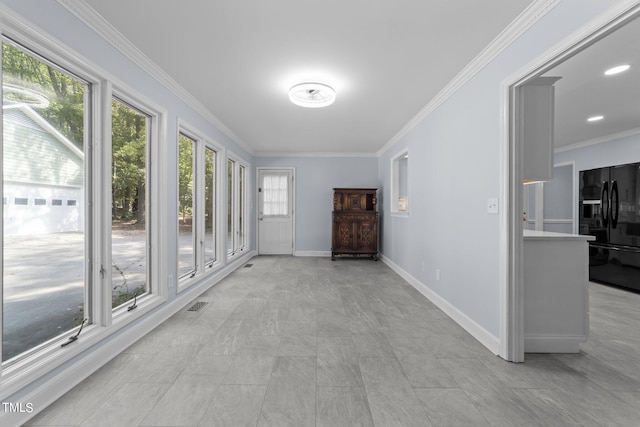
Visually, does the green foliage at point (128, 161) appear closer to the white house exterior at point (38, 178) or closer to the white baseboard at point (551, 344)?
the white house exterior at point (38, 178)

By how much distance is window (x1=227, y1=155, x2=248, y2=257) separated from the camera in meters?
5.44

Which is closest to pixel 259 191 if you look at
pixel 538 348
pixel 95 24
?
pixel 95 24

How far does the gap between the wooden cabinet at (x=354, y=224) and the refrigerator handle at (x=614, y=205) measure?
3.81 meters

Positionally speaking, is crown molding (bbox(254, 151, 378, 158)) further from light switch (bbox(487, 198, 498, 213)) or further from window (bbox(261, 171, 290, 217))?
light switch (bbox(487, 198, 498, 213))

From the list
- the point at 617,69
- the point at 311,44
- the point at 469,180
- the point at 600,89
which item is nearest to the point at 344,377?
the point at 469,180

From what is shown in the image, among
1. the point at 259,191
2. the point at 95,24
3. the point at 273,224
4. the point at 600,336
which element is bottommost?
the point at 600,336

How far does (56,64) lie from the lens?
1809mm

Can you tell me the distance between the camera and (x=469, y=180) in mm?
2705

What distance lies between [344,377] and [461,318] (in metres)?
1.51

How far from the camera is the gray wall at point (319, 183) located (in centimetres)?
680

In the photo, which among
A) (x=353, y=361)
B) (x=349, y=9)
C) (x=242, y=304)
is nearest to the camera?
(x=349, y=9)

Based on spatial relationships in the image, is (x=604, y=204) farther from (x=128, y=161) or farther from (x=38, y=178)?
(x=38, y=178)

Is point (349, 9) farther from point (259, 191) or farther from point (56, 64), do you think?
point (259, 191)

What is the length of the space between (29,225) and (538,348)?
144 inches
